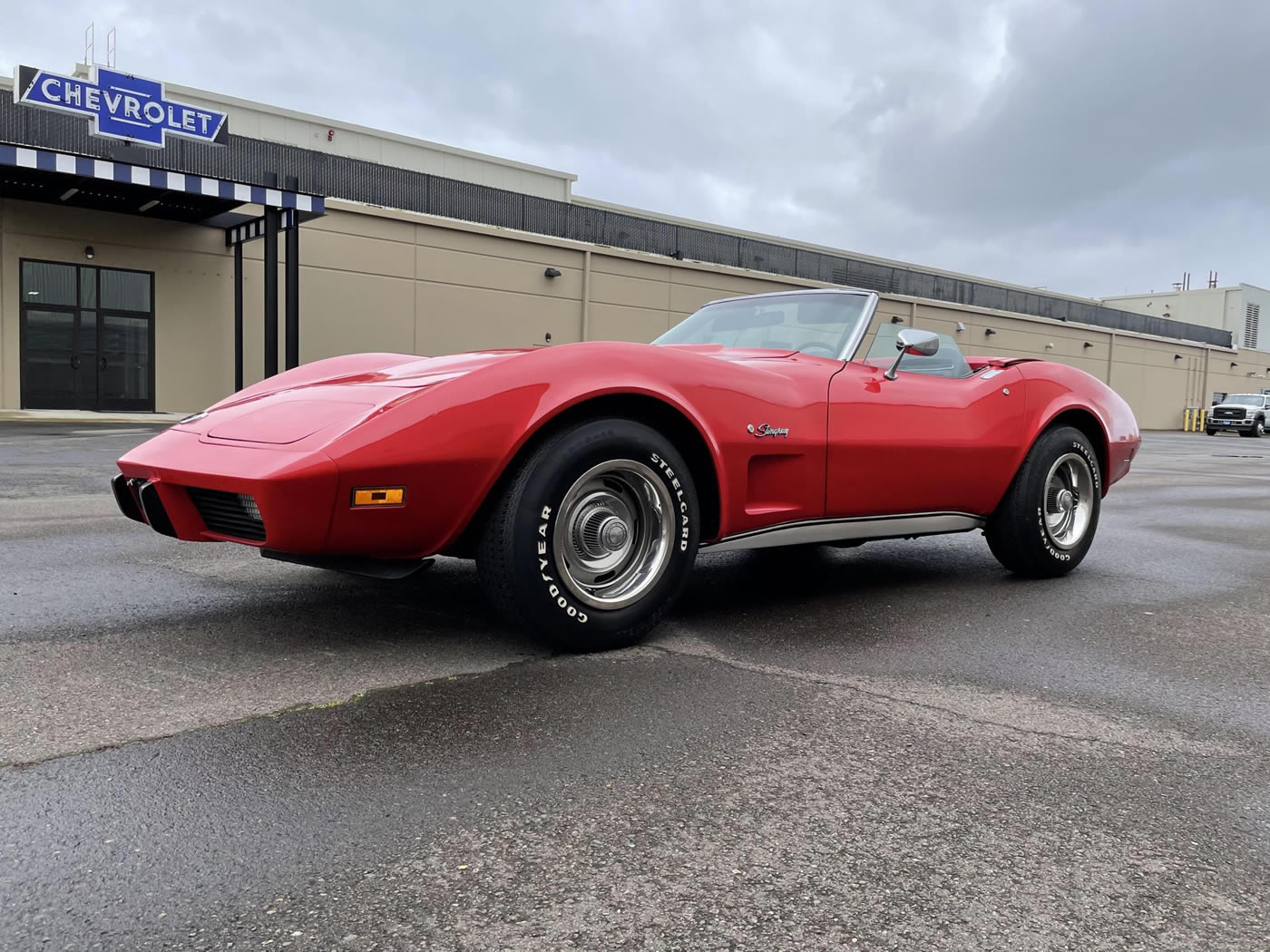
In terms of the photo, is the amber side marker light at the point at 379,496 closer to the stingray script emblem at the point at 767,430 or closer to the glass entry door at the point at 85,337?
the stingray script emblem at the point at 767,430

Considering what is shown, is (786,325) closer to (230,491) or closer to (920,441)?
(920,441)

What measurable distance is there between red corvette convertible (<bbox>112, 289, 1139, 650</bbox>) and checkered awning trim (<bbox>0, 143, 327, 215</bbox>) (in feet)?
49.3

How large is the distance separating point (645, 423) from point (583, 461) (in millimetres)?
362

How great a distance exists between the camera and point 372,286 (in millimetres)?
21688

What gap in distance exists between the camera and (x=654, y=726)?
2.41 m

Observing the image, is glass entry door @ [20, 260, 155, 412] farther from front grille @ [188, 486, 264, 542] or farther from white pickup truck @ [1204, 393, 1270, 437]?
white pickup truck @ [1204, 393, 1270, 437]

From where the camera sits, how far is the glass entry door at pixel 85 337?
18.8 metres

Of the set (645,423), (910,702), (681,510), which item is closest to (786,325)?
(645,423)

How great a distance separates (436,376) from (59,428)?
14696 mm

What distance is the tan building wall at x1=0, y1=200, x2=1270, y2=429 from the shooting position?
753 inches

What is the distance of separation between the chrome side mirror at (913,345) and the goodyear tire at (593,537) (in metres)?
1.30

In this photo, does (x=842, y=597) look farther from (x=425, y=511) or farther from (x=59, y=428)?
(x=59, y=428)

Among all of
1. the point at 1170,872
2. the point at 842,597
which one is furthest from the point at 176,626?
the point at 1170,872

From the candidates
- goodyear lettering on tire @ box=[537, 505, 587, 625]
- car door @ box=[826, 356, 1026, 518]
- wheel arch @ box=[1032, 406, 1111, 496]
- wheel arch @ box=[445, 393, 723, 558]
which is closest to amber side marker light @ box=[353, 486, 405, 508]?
wheel arch @ box=[445, 393, 723, 558]
